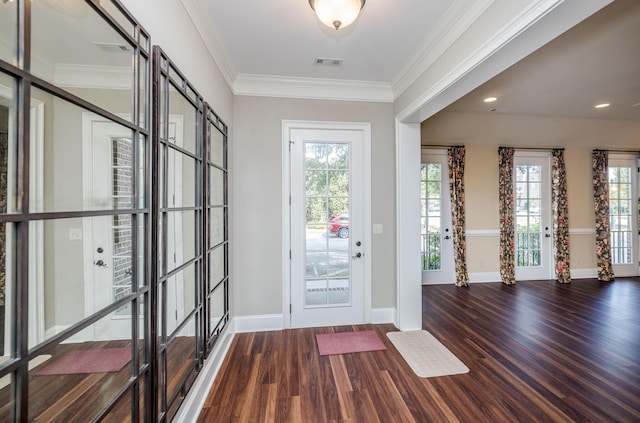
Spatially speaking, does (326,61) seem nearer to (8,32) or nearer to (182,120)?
(182,120)

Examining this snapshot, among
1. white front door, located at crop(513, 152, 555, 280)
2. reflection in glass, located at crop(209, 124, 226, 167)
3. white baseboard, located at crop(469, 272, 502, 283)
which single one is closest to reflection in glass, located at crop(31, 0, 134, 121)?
reflection in glass, located at crop(209, 124, 226, 167)

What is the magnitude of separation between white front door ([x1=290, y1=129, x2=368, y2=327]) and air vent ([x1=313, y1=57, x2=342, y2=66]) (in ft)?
2.25

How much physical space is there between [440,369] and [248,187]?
8.38 feet

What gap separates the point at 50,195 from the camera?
784 mm

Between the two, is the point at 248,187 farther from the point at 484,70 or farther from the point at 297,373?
the point at 484,70

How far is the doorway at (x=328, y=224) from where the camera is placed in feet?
9.93

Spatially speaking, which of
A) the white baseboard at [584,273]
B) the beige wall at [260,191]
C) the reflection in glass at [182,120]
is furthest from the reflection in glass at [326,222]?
the white baseboard at [584,273]

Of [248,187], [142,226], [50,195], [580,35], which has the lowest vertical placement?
[142,226]

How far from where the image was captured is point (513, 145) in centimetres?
481

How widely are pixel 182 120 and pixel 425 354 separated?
9.23 feet

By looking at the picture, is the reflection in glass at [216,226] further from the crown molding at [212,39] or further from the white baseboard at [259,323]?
the crown molding at [212,39]

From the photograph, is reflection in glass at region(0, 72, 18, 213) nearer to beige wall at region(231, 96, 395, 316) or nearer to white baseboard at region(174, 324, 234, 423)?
white baseboard at region(174, 324, 234, 423)

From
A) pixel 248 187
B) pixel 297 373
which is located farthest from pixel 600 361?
pixel 248 187

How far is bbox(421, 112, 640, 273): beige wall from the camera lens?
4301 millimetres
